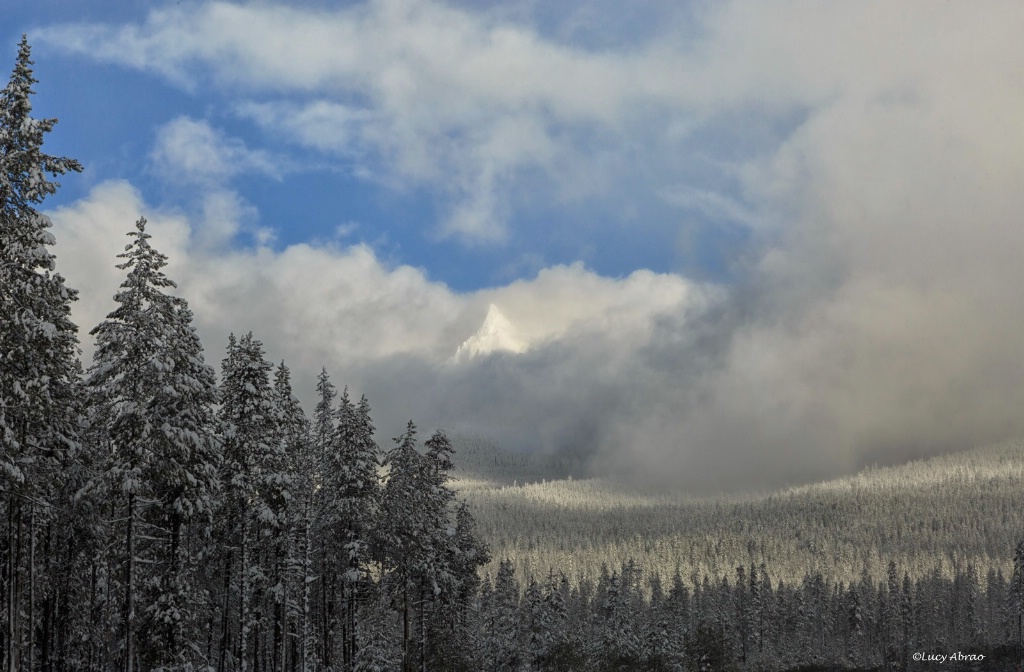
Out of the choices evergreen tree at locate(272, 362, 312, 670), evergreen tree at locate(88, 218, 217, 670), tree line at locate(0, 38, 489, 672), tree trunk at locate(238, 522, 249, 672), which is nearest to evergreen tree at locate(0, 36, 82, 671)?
tree line at locate(0, 38, 489, 672)

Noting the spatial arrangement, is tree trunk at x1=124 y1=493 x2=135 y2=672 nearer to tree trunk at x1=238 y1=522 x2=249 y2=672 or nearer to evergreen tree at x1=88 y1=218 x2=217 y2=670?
evergreen tree at x1=88 y1=218 x2=217 y2=670

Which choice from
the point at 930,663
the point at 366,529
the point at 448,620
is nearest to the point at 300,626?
the point at 448,620

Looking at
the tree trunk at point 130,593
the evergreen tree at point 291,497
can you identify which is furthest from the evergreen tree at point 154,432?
the evergreen tree at point 291,497

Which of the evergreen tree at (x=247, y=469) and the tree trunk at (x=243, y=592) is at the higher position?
the evergreen tree at (x=247, y=469)

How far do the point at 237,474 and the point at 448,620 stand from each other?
25.1 m

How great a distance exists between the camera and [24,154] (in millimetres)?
20938

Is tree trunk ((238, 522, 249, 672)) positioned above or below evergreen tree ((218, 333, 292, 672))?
below

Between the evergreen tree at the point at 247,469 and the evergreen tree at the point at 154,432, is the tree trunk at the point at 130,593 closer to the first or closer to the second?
the evergreen tree at the point at 154,432

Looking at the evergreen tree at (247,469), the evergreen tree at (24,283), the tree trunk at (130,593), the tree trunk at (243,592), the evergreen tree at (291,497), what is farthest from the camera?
the evergreen tree at (291,497)

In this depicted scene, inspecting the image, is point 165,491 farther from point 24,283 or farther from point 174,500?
point 24,283

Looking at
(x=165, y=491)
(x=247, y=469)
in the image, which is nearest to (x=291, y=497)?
(x=247, y=469)

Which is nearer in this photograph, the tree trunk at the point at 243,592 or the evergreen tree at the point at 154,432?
the evergreen tree at the point at 154,432

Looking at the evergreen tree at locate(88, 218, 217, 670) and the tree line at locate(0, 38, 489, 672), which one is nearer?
the tree line at locate(0, 38, 489, 672)

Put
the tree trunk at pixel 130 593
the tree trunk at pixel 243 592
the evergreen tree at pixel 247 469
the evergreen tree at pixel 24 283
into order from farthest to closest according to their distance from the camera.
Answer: the evergreen tree at pixel 247 469 < the tree trunk at pixel 243 592 < the tree trunk at pixel 130 593 < the evergreen tree at pixel 24 283
